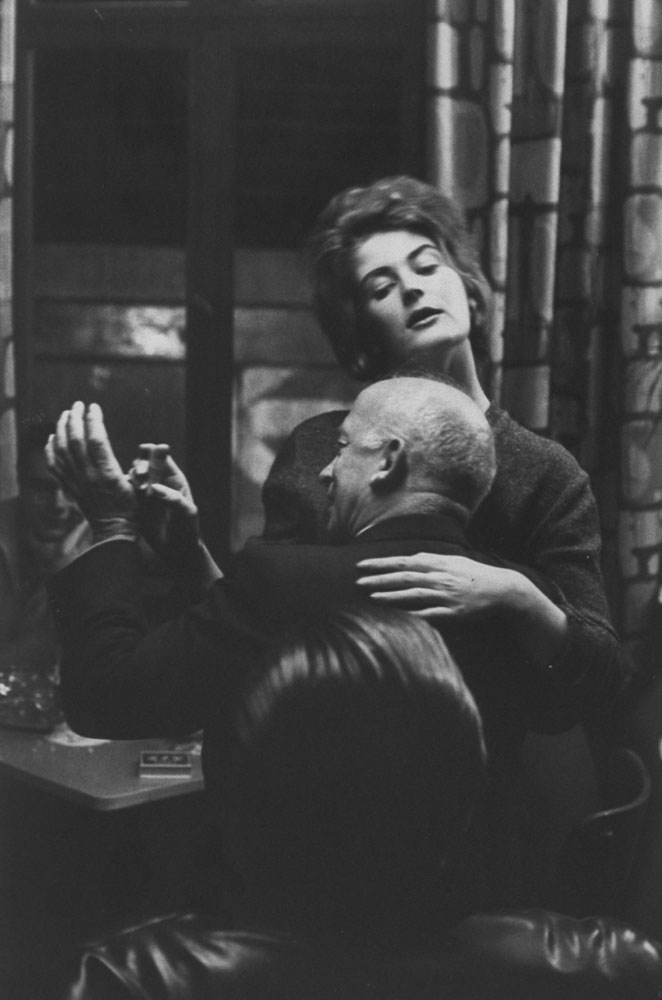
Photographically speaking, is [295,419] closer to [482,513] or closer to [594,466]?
[482,513]

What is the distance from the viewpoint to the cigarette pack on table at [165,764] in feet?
6.28

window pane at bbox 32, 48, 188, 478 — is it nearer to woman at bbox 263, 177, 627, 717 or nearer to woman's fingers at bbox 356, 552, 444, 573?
woman at bbox 263, 177, 627, 717

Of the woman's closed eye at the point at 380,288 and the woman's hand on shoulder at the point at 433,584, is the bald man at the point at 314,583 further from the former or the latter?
the woman's closed eye at the point at 380,288

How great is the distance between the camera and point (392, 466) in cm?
152

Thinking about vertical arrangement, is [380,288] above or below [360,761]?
above

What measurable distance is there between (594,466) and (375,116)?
820 mm

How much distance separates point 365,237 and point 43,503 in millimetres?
744

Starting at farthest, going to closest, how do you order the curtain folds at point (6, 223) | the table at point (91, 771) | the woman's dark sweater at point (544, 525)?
the curtain folds at point (6, 223)
the table at point (91, 771)
the woman's dark sweater at point (544, 525)

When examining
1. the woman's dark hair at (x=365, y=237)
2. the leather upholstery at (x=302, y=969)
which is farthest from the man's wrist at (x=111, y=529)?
the leather upholstery at (x=302, y=969)

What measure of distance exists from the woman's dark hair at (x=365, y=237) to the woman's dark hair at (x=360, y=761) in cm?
45

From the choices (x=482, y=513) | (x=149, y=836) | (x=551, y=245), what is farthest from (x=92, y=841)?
(x=551, y=245)

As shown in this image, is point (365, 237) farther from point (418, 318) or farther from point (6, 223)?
point (6, 223)

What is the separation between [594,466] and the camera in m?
2.14

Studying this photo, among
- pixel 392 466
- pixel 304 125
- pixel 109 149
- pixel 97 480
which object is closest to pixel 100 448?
pixel 97 480
